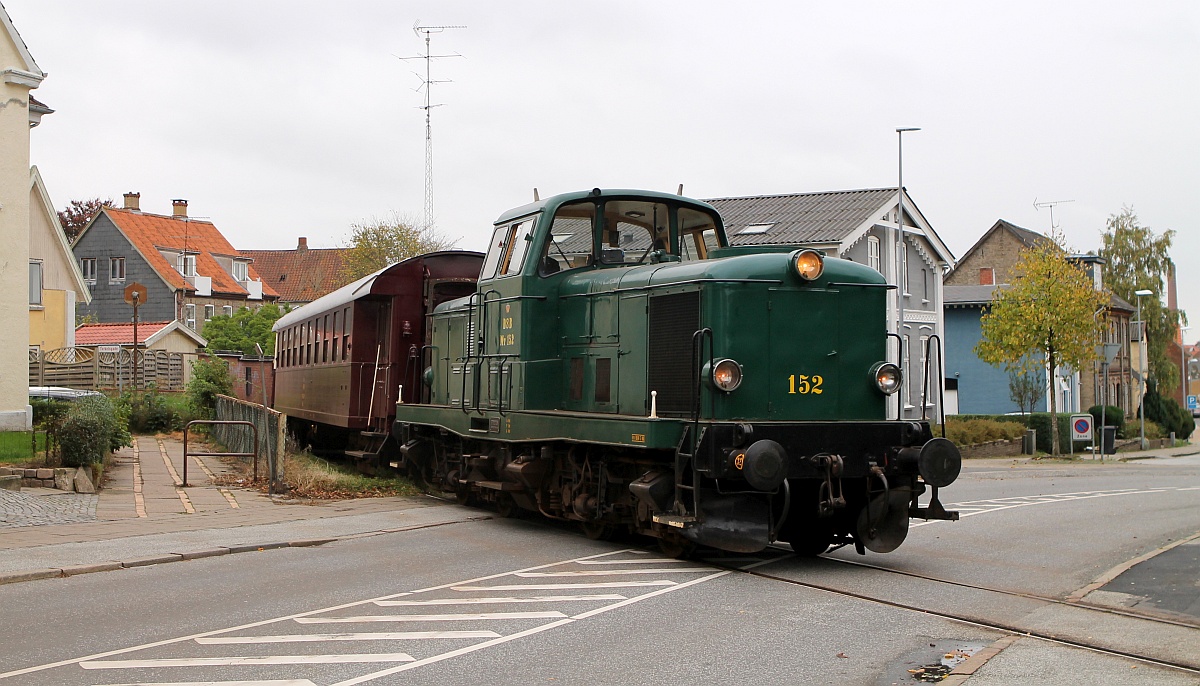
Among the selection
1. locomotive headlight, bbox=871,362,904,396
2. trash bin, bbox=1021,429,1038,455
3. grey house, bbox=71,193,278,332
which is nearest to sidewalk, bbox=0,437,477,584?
locomotive headlight, bbox=871,362,904,396

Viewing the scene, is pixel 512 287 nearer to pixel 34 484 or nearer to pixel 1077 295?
pixel 34 484

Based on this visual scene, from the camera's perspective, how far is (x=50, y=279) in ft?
104

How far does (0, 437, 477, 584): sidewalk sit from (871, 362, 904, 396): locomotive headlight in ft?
18.0

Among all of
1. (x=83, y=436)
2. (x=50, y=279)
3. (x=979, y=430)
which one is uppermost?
(x=50, y=279)

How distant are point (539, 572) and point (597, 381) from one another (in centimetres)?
252

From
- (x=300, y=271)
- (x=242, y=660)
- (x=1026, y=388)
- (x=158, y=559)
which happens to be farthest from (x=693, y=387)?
(x=300, y=271)

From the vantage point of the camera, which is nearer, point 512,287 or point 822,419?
point 822,419

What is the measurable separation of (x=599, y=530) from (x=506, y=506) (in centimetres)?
240

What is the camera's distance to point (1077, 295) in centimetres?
3212

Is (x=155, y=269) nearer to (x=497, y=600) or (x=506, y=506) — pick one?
(x=506, y=506)

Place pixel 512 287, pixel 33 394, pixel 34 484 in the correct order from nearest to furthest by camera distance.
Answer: pixel 512 287 < pixel 34 484 < pixel 33 394

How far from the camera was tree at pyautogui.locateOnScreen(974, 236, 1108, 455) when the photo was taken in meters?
32.2

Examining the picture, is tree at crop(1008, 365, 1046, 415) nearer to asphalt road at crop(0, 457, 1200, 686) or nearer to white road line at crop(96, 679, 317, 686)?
asphalt road at crop(0, 457, 1200, 686)

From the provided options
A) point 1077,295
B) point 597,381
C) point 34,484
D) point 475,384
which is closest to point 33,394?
point 34,484
